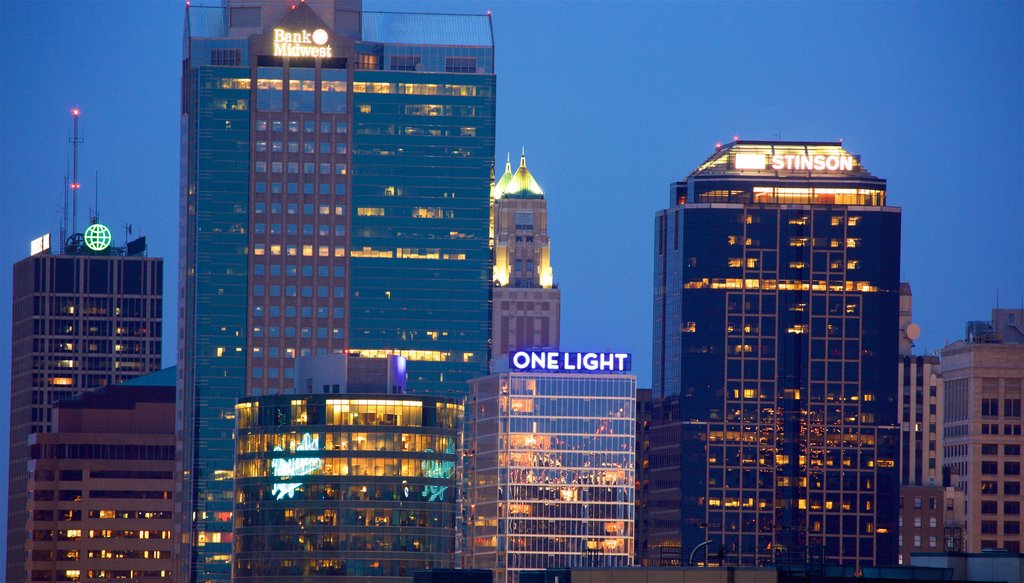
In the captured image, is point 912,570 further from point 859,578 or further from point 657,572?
point 657,572

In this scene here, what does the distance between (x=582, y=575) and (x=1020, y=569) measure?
3671 cm

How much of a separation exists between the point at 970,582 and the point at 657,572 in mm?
29316

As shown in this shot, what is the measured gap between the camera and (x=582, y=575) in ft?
618

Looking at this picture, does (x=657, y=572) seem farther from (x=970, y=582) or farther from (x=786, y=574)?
(x=970, y=582)

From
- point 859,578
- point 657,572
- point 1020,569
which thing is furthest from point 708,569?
point 1020,569

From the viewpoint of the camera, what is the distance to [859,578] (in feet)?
627

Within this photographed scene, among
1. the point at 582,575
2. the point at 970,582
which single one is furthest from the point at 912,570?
the point at 582,575

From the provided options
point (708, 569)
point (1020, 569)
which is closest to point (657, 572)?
point (708, 569)

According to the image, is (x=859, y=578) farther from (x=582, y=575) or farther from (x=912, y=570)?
(x=582, y=575)

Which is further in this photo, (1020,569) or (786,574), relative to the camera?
(1020,569)

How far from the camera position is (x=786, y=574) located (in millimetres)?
185750

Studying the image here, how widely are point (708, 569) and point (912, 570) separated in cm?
2852

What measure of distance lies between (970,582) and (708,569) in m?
27.9

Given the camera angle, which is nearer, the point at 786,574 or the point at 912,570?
the point at 786,574
